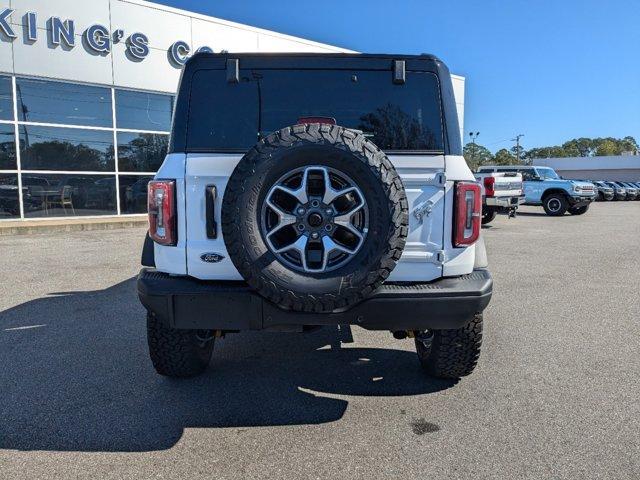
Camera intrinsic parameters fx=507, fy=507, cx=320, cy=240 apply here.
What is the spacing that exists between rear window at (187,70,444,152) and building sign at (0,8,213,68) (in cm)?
1176

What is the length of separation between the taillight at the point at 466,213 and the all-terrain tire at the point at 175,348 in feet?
5.54

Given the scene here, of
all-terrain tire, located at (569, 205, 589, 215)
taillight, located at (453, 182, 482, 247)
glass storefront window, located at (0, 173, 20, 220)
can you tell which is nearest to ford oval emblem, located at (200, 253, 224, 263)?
taillight, located at (453, 182, 482, 247)

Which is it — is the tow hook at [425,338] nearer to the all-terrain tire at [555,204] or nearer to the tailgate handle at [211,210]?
the tailgate handle at [211,210]

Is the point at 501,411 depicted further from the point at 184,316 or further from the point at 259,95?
the point at 259,95

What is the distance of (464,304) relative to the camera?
2711 millimetres

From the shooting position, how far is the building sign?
12.8 metres

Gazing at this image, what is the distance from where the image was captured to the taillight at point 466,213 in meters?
2.81

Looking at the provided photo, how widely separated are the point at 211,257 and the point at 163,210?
375mm

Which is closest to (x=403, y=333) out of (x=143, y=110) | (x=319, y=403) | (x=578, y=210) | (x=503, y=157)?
(x=319, y=403)

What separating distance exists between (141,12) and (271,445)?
14869 mm

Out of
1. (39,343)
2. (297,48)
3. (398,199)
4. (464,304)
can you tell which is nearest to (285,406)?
(464,304)

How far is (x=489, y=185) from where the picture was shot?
14312 mm

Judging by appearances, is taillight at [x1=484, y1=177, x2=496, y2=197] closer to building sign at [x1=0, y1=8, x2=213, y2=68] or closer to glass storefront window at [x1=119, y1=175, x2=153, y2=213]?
building sign at [x1=0, y1=8, x2=213, y2=68]

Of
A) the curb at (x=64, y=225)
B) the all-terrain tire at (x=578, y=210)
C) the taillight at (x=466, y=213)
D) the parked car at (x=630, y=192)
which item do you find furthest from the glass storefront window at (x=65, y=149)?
the parked car at (x=630, y=192)
